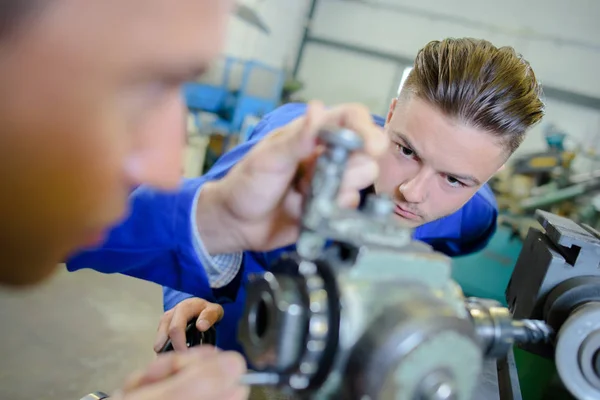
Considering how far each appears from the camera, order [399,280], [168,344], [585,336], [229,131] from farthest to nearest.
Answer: [229,131], [168,344], [585,336], [399,280]

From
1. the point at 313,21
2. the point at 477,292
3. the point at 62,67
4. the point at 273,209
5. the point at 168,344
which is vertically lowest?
the point at 477,292

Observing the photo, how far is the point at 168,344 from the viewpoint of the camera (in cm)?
91

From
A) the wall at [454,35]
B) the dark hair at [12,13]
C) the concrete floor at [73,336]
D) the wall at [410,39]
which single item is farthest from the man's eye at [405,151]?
the wall at [454,35]

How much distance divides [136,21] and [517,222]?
243 centimetres

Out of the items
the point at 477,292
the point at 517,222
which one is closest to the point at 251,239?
the point at 477,292

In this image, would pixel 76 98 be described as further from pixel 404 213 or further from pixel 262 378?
pixel 404 213

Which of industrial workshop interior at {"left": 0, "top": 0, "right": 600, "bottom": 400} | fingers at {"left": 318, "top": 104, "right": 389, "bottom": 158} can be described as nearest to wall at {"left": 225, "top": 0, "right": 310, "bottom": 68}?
industrial workshop interior at {"left": 0, "top": 0, "right": 600, "bottom": 400}

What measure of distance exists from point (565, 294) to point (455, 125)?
39cm

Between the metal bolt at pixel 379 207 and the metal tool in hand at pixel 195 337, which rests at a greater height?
the metal bolt at pixel 379 207

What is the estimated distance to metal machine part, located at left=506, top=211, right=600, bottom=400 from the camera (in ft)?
1.95

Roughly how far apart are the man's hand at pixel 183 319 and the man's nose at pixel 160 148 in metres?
0.50

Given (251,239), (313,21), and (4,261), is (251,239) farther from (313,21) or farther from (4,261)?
(313,21)

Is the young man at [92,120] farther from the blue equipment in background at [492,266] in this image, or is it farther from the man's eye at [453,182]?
the blue equipment in background at [492,266]

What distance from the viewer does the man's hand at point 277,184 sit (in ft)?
1.70
